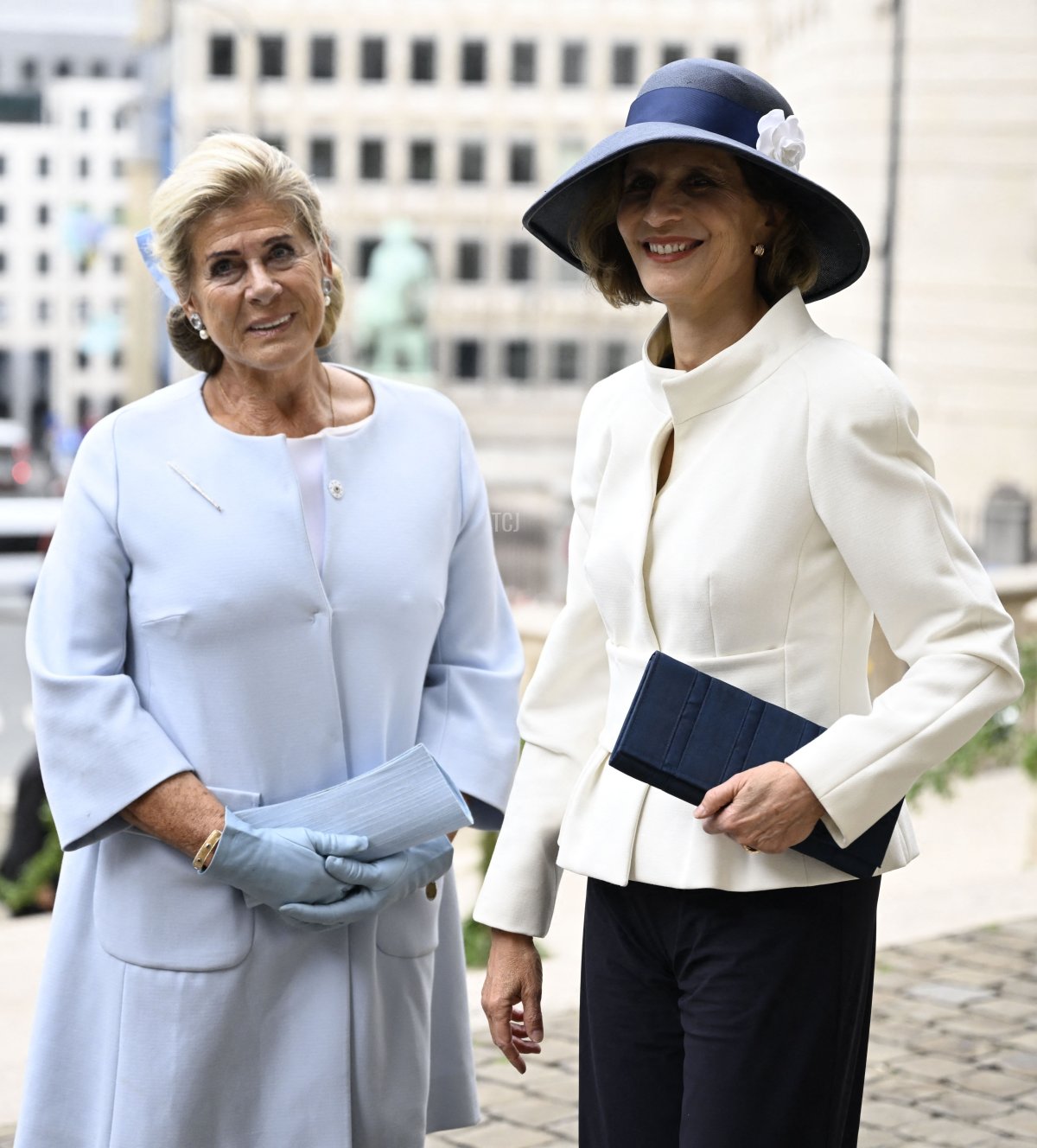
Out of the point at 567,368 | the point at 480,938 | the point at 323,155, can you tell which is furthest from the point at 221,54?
the point at 480,938

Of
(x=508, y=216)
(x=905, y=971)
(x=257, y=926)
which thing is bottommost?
(x=905, y=971)

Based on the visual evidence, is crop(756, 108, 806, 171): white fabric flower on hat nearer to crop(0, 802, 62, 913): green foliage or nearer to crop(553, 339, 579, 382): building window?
crop(0, 802, 62, 913): green foliage

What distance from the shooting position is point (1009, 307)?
134 feet

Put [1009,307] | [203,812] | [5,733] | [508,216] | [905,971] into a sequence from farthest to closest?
1. [508,216]
2. [1009,307]
3. [5,733]
4. [905,971]
5. [203,812]

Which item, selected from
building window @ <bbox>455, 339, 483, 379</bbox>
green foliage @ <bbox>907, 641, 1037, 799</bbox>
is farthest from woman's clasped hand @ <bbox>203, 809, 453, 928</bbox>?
building window @ <bbox>455, 339, 483, 379</bbox>

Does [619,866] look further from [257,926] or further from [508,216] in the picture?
[508,216]

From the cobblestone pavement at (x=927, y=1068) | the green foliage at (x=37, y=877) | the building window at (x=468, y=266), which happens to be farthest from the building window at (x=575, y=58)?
the cobblestone pavement at (x=927, y=1068)

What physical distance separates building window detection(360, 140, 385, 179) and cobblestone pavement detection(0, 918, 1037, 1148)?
214ft

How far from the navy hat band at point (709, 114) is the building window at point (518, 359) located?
220ft

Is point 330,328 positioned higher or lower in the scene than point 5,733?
higher

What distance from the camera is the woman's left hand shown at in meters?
2.31

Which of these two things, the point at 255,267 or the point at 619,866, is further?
the point at 255,267

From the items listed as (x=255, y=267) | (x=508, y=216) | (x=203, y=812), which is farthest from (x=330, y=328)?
(x=508, y=216)

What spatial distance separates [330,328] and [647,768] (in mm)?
1141
